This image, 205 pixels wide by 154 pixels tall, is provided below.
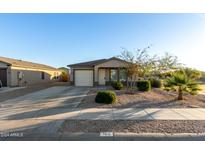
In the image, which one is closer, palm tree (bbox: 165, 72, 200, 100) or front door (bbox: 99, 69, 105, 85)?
palm tree (bbox: 165, 72, 200, 100)

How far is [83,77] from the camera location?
22.1 m

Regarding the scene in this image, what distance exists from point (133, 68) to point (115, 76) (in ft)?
27.6

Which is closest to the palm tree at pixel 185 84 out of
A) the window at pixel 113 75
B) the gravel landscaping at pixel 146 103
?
the gravel landscaping at pixel 146 103

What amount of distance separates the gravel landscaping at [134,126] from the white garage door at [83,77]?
1589 centimetres

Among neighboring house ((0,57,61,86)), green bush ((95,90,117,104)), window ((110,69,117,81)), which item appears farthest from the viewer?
window ((110,69,117,81))

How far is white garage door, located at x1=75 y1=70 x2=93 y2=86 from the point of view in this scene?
865 inches

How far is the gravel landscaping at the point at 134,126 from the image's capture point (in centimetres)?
524

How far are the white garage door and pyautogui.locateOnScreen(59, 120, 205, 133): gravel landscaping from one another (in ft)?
52.1

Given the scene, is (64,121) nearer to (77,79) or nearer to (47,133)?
(47,133)

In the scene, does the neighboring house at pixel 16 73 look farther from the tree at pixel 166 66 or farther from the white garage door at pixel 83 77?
the tree at pixel 166 66

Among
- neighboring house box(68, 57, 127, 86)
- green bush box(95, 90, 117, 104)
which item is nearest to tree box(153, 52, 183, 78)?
neighboring house box(68, 57, 127, 86)

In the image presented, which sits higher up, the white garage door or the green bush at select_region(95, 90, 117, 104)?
the white garage door

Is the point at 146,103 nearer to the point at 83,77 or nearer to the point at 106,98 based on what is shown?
the point at 106,98

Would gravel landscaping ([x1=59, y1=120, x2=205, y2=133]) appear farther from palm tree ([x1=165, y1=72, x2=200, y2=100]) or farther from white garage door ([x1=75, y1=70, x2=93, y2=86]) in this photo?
white garage door ([x1=75, y1=70, x2=93, y2=86])
